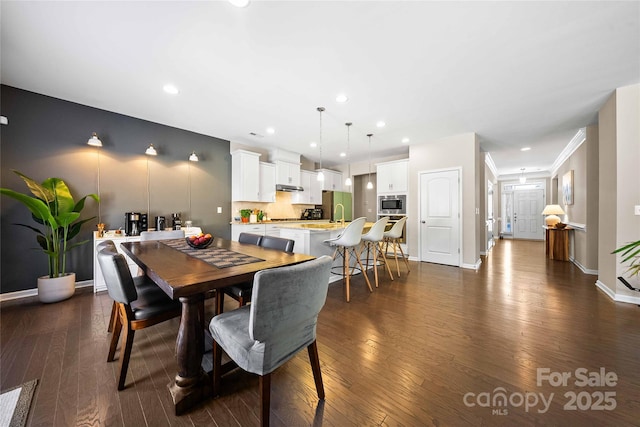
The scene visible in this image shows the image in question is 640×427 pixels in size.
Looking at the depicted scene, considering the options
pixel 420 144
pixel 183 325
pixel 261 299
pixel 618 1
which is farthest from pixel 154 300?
pixel 420 144

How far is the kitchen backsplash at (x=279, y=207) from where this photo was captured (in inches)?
210

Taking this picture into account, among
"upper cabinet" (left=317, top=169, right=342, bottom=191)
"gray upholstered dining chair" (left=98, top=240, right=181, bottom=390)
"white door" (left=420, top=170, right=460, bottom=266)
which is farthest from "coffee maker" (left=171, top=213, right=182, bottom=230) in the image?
"white door" (left=420, top=170, right=460, bottom=266)

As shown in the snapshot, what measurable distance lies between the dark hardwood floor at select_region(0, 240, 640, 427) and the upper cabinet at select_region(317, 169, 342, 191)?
4.37 metres

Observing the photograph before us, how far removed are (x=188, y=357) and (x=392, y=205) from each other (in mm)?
5184

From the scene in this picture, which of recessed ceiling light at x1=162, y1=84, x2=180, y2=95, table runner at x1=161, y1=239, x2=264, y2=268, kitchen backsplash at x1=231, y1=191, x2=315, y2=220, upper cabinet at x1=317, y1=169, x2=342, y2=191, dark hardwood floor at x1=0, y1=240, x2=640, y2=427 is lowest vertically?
dark hardwood floor at x1=0, y1=240, x2=640, y2=427

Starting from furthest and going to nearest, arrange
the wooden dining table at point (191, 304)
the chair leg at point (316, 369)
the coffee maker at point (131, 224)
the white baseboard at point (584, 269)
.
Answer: the white baseboard at point (584, 269) → the coffee maker at point (131, 224) → the chair leg at point (316, 369) → the wooden dining table at point (191, 304)

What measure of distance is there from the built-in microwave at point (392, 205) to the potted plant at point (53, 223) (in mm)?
5600

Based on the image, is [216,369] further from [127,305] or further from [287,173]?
[287,173]

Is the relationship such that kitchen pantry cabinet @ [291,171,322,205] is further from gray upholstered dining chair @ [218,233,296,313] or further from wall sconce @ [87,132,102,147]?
wall sconce @ [87,132,102,147]

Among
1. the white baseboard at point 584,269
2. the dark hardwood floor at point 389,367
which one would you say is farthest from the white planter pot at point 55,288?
the white baseboard at point 584,269

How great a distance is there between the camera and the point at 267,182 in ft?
17.7

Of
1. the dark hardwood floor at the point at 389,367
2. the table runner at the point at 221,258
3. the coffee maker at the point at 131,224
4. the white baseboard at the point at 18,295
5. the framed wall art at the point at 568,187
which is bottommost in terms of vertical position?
the dark hardwood floor at the point at 389,367

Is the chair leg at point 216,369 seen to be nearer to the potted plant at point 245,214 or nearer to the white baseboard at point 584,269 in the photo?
the potted plant at point 245,214

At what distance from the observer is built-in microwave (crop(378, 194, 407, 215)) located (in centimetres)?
557
